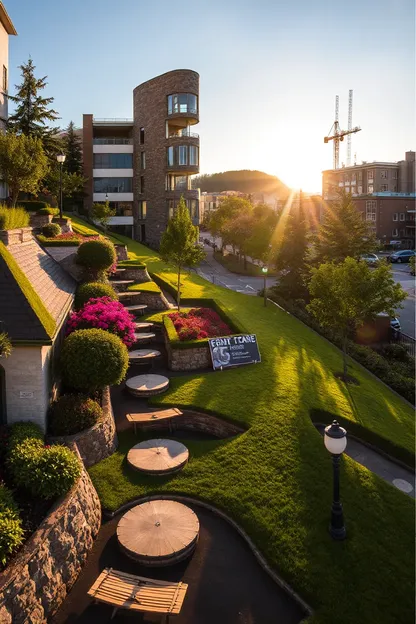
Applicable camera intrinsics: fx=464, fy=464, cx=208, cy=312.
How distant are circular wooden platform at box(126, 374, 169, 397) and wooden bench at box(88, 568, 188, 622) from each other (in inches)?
313

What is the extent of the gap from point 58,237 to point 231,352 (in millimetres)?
15823

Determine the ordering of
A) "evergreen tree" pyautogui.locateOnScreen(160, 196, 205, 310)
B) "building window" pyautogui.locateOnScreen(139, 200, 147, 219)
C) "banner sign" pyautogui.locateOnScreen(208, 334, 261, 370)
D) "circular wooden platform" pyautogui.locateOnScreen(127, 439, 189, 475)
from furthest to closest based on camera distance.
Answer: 1. "building window" pyautogui.locateOnScreen(139, 200, 147, 219)
2. "evergreen tree" pyautogui.locateOnScreen(160, 196, 205, 310)
3. "banner sign" pyautogui.locateOnScreen(208, 334, 261, 370)
4. "circular wooden platform" pyautogui.locateOnScreen(127, 439, 189, 475)

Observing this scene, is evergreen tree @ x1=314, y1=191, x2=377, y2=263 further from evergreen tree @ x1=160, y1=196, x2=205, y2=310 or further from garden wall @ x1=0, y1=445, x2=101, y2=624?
garden wall @ x1=0, y1=445, x2=101, y2=624

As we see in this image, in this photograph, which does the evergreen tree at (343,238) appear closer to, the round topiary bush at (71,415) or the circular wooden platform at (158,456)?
the circular wooden platform at (158,456)

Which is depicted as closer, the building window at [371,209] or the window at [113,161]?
the window at [113,161]

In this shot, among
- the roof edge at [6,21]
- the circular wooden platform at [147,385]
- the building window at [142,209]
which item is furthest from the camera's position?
the building window at [142,209]

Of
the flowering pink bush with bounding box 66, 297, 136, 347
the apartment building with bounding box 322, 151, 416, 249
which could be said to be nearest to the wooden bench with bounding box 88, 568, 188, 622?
the flowering pink bush with bounding box 66, 297, 136, 347

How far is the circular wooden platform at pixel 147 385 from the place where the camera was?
55.5ft

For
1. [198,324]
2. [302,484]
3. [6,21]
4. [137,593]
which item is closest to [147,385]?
[198,324]

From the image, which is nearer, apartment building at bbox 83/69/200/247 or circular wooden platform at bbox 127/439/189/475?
circular wooden platform at bbox 127/439/189/475

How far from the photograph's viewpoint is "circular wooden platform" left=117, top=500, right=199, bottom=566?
390 inches

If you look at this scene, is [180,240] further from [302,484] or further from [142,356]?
[302,484]

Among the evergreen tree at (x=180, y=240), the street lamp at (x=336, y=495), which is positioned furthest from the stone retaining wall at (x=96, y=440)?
the evergreen tree at (x=180, y=240)

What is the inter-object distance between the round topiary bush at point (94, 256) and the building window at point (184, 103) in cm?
3454
